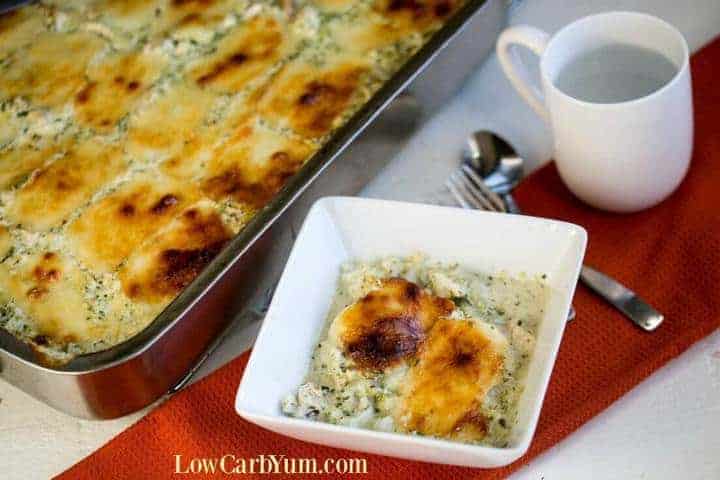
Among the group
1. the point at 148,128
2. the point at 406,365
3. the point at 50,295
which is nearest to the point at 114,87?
the point at 148,128

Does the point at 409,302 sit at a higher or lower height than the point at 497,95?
higher

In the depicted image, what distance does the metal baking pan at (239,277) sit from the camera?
1.36m

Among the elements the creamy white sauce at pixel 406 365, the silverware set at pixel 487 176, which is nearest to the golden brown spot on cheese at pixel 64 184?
the creamy white sauce at pixel 406 365

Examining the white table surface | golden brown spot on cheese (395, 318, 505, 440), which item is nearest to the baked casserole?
the white table surface

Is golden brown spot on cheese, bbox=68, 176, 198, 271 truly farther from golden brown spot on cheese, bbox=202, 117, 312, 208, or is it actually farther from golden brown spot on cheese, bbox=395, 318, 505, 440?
golden brown spot on cheese, bbox=395, 318, 505, 440

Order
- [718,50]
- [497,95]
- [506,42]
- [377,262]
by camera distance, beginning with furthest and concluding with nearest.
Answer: [497,95]
[718,50]
[506,42]
[377,262]

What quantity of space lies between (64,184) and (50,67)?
34 cm

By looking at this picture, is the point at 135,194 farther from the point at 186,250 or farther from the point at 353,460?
the point at 353,460

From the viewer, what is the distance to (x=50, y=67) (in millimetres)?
1919

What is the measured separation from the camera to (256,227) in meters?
1.45

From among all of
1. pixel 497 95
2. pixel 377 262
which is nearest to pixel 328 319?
pixel 377 262

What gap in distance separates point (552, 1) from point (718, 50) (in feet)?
1.34

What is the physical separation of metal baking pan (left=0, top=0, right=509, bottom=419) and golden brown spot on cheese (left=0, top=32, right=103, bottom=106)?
2.01 ft

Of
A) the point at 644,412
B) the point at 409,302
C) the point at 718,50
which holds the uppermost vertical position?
the point at 409,302
